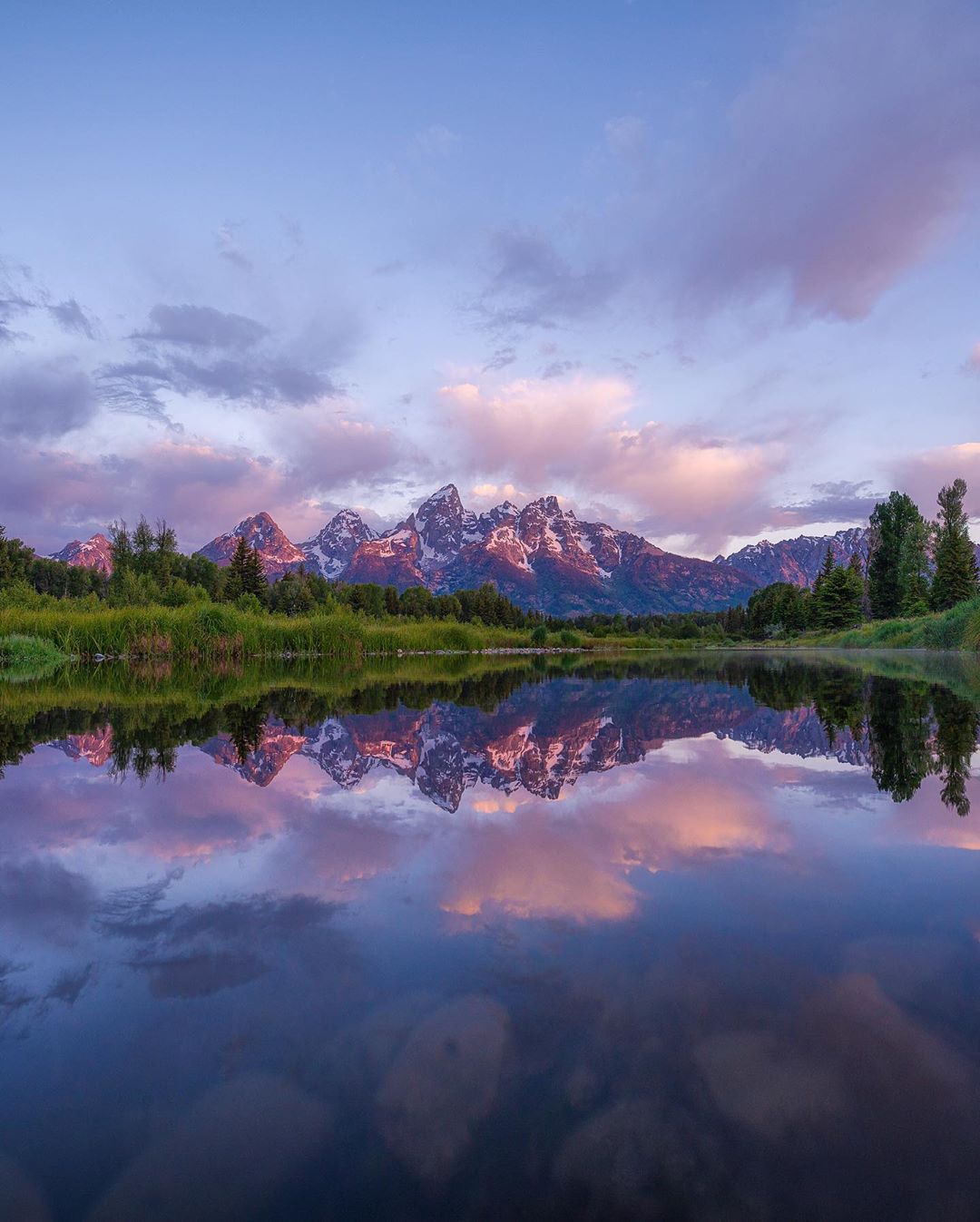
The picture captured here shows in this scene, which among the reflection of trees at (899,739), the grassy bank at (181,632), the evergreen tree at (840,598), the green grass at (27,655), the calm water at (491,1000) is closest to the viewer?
the calm water at (491,1000)

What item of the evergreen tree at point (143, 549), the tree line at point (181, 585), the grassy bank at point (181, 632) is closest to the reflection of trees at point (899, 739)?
the grassy bank at point (181, 632)

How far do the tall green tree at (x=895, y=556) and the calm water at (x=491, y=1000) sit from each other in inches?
2780

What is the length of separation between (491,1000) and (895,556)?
81353mm

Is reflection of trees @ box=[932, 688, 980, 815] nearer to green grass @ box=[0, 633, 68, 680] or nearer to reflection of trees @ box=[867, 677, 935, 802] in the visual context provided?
reflection of trees @ box=[867, 677, 935, 802]

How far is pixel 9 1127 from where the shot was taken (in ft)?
6.28

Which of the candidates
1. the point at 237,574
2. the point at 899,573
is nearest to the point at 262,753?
the point at 237,574

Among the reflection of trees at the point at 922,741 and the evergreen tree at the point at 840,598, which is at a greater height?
the evergreen tree at the point at 840,598

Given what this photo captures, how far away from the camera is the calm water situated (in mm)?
1731

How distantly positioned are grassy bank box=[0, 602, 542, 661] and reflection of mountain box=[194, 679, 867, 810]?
15908 millimetres

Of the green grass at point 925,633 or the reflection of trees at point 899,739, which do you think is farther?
the green grass at point 925,633

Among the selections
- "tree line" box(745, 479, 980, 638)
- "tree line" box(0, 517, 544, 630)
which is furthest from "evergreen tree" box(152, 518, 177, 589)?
"tree line" box(745, 479, 980, 638)

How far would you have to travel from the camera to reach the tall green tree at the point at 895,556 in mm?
65812

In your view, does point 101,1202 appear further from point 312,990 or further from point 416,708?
point 416,708

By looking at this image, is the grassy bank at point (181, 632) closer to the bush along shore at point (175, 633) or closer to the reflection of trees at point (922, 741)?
the bush along shore at point (175, 633)
